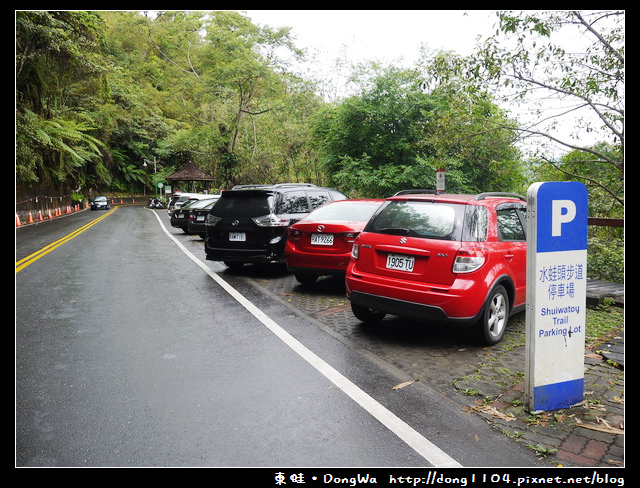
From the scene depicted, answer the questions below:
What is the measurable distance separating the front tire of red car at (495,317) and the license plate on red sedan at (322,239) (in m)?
3.10

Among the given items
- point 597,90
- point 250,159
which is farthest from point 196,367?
point 250,159

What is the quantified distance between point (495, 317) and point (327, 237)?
10.6ft

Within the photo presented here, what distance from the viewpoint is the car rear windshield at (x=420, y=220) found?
5.51 meters

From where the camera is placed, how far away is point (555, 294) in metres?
3.96

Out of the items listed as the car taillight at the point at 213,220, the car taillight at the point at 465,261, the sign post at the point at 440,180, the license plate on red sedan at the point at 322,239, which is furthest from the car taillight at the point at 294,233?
the sign post at the point at 440,180

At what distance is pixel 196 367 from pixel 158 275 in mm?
5794

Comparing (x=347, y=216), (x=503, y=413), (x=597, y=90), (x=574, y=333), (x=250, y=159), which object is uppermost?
(x=250, y=159)

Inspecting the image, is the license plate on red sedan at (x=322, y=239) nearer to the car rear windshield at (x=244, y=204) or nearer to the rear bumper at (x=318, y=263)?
the rear bumper at (x=318, y=263)

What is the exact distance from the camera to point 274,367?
4.86m

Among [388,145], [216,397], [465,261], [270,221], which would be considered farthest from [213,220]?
[388,145]

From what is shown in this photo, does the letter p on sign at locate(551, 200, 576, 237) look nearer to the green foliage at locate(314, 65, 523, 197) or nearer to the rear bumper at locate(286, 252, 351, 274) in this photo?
the rear bumper at locate(286, 252, 351, 274)

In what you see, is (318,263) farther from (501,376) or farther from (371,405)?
(371,405)

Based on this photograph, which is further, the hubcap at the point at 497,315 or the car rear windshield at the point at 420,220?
the hubcap at the point at 497,315
